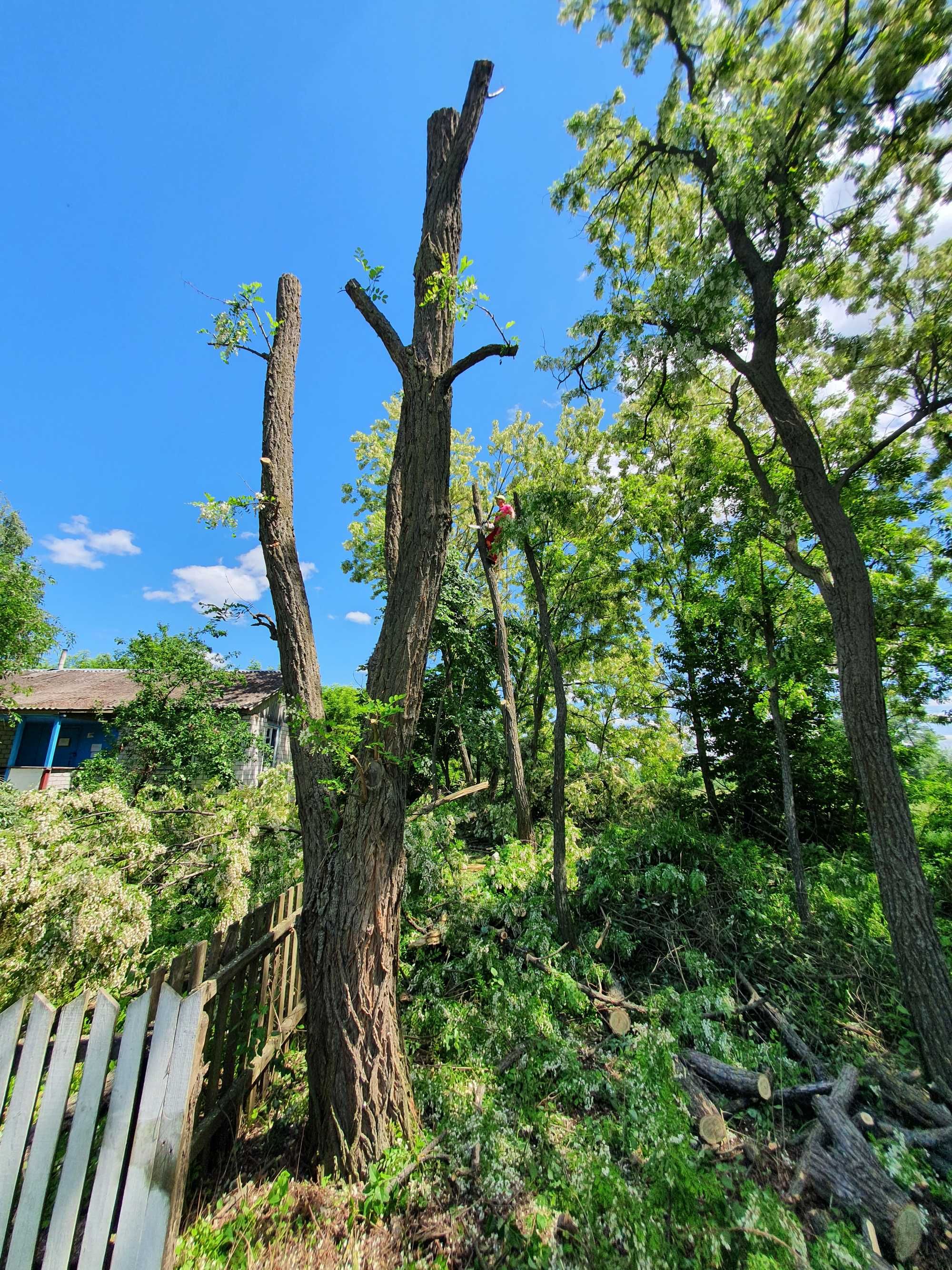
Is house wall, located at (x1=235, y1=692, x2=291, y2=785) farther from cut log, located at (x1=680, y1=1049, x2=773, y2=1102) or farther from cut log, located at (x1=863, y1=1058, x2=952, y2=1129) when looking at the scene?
cut log, located at (x1=863, y1=1058, x2=952, y2=1129)

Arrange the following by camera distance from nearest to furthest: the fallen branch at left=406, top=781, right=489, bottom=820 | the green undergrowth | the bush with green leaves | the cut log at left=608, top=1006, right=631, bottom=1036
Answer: the green undergrowth → the bush with green leaves → the cut log at left=608, top=1006, right=631, bottom=1036 → the fallen branch at left=406, top=781, right=489, bottom=820

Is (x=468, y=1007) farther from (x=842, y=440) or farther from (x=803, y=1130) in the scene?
(x=842, y=440)

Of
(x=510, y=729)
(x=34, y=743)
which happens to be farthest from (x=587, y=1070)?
(x=34, y=743)

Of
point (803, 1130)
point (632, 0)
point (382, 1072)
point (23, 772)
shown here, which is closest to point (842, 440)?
point (632, 0)

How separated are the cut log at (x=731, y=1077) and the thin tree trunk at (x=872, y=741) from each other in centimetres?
143

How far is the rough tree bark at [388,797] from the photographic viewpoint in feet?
9.09

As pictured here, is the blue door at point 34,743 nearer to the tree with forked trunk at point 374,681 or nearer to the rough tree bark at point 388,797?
the tree with forked trunk at point 374,681

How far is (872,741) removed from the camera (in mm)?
4457

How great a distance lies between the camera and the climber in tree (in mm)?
7492

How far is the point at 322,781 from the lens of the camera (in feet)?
8.94

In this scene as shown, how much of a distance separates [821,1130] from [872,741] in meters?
2.89

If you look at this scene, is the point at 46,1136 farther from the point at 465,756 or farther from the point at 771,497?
the point at 465,756

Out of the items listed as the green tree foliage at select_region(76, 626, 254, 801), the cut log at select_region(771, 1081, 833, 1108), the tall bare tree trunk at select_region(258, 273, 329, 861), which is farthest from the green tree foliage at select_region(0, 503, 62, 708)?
the cut log at select_region(771, 1081, 833, 1108)

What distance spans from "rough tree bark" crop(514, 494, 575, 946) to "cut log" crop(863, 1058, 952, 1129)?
257cm
